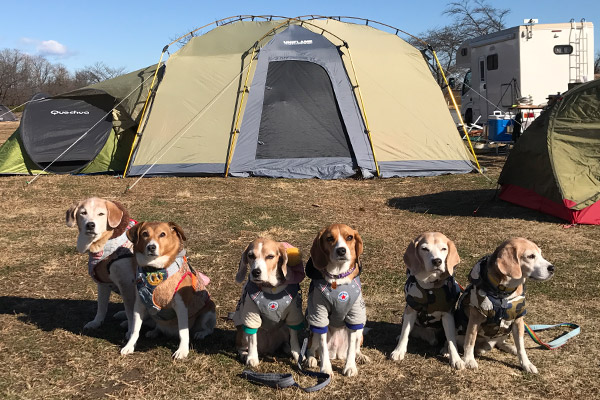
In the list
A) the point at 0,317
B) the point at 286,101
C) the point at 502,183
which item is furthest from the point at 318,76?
the point at 0,317

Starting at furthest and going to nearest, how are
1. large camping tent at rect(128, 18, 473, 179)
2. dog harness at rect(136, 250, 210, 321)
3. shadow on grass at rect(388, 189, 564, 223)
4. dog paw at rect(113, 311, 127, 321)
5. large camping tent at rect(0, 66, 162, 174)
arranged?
large camping tent at rect(0, 66, 162, 174)
large camping tent at rect(128, 18, 473, 179)
shadow on grass at rect(388, 189, 564, 223)
dog paw at rect(113, 311, 127, 321)
dog harness at rect(136, 250, 210, 321)

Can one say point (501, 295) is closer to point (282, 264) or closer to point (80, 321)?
point (282, 264)

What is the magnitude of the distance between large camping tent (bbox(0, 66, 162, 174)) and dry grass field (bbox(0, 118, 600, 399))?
5.46 feet

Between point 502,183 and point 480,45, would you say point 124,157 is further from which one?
point 480,45

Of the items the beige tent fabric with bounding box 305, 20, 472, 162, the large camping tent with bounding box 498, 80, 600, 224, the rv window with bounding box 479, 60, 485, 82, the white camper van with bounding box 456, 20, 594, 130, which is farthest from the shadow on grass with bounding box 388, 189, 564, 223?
the rv window with bounding box 479, 60, 485, 82

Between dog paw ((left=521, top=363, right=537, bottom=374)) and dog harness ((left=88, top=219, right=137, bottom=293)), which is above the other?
dog harness ((left=88, top=219, right=137, bottom=293))

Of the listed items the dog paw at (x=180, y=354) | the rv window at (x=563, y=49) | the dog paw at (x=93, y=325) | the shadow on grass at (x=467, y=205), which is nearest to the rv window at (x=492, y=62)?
the rv window at (x=563, y=49)

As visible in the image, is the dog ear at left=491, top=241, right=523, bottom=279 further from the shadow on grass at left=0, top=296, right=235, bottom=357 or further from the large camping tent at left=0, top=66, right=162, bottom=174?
the large camping tent at left=0, top=66, right=162, bottom=174

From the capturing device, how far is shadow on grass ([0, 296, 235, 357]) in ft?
13.3

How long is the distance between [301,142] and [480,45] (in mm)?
10074

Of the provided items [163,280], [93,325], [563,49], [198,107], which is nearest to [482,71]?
[563,49]

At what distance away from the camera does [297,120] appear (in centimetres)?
1095

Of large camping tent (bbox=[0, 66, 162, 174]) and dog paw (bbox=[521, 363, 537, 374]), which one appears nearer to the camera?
dog paw (bbox=[521, 363, 537, 374])

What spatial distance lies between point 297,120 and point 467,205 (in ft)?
12.3
